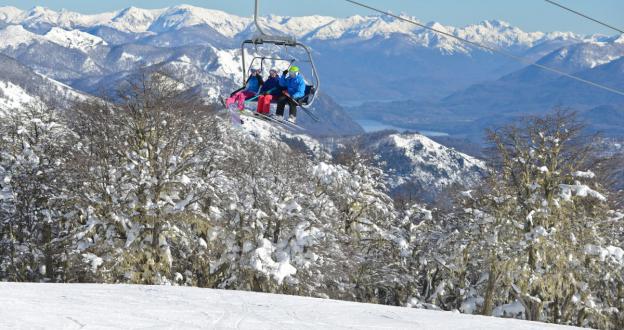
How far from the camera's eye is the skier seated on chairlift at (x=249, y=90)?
68.9 feet

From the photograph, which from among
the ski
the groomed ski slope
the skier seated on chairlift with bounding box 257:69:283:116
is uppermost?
the skier seated on chairlift with bounding box 257:69:283:116

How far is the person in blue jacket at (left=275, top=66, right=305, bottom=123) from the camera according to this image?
20383mm

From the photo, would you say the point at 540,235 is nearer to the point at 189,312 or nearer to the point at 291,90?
the point at 291,90

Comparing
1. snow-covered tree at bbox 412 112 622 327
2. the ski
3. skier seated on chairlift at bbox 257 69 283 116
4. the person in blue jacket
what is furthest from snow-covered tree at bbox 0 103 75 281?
snow-covered tree at bbox 412 112 622 327

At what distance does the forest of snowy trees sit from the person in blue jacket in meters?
6.83

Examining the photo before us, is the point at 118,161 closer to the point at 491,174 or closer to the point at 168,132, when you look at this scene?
the point at 168,132

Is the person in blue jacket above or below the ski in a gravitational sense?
above

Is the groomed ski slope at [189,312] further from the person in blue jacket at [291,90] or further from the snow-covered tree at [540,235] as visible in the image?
the snow-covered tree at [540,235]

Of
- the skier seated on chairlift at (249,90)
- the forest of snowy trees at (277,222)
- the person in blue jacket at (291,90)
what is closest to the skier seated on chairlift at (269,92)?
the person in blue jacket at (291,90)

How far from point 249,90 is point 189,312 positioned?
32.1ft

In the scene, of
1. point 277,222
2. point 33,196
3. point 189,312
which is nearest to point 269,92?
point 189,312

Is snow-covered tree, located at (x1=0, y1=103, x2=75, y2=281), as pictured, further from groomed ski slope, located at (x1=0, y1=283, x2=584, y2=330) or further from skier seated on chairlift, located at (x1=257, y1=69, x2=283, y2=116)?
groomed ski slope, located at (x1=0, y1=283, x2=584, y2=330)

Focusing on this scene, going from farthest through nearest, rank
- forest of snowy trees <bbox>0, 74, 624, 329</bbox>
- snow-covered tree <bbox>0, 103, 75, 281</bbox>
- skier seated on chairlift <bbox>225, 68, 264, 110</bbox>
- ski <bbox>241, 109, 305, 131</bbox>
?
snow-covered tree <bbox>0, 103, 75, 281</bbox>, forest of snowy trees <bbox>0, 74, 624, 329</bbox>, skier seated on chairlift <bbox>225, 68, 264, 110</bbox>, ski <bbox>241, 109, 305, 131</bbox>

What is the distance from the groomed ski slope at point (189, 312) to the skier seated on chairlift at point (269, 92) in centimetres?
620
